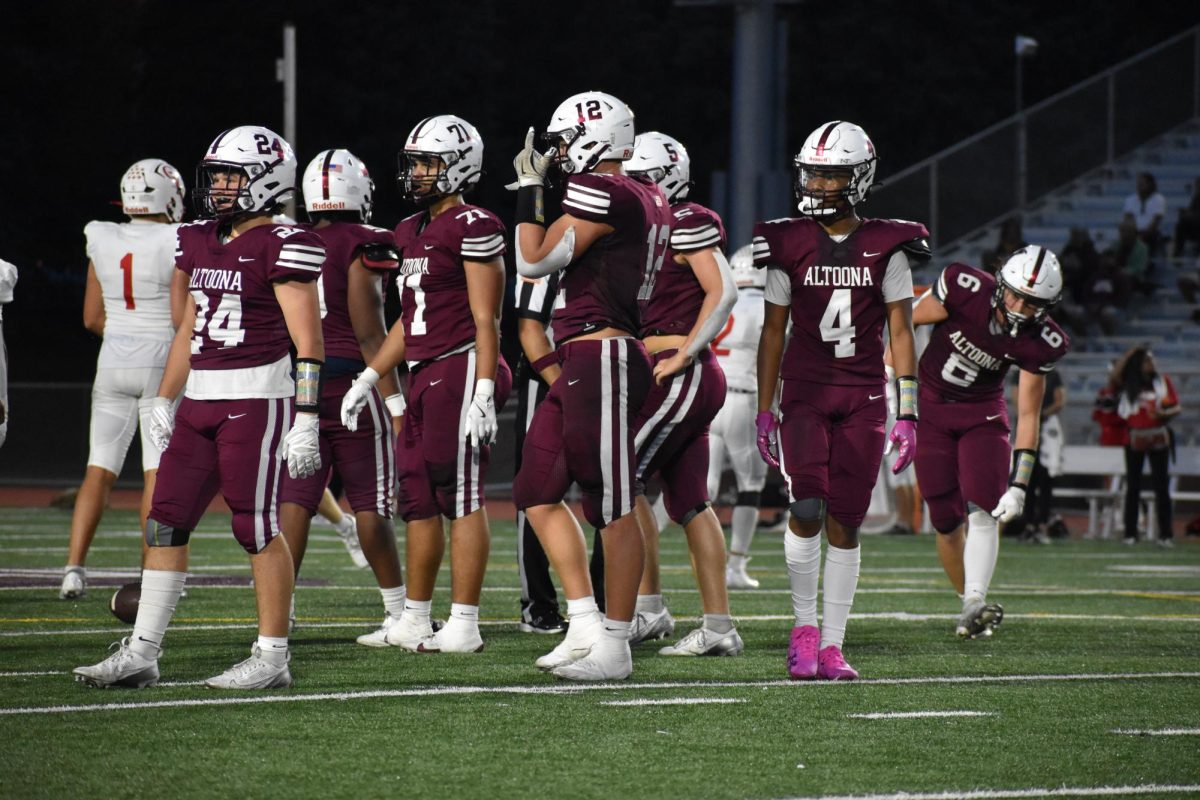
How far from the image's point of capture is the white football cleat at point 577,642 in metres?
6.31

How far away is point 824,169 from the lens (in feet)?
21.2

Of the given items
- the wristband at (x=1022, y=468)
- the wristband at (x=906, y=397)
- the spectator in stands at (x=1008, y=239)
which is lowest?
the wristband at (x=1022, y=468)

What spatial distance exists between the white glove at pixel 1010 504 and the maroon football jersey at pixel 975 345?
53 centimetres

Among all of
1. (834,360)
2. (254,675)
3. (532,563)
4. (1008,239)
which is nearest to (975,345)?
(834,360)

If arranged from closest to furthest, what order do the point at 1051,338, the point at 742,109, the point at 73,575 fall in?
the point at 1051,338
the point at 73,575
the point at 742,109

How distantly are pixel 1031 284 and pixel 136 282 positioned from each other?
4173 mm

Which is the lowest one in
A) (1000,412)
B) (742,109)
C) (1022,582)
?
(1022,582)

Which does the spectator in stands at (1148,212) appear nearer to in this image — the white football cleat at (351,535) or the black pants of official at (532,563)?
the white football cleat at (351,535)

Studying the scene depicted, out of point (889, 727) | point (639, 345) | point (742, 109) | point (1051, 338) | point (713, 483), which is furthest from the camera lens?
point (742, 109)

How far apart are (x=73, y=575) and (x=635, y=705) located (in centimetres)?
394

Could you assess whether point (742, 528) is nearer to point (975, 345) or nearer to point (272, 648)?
point (975, 345)

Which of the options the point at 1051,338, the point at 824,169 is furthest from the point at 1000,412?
the point at 824,169

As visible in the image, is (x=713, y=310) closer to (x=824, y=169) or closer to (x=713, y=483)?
(x=824, y=169)

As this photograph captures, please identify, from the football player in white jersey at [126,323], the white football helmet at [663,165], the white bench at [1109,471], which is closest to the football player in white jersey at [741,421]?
the white football helmet at [663,165]
